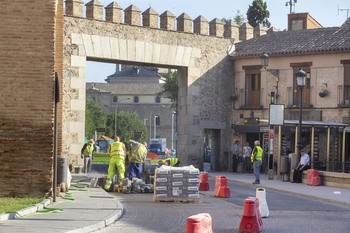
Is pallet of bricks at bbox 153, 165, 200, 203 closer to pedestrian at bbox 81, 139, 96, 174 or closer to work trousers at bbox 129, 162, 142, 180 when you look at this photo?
work trousers at bbox 129, 162, 142, 180

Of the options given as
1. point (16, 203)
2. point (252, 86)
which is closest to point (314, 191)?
point (16, 203)

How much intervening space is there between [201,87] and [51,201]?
2007 centimetres

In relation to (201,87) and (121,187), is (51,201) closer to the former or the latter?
(121,187)

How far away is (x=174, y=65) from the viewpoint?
33469mm

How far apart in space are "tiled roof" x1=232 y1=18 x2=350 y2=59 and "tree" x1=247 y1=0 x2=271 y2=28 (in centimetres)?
1870

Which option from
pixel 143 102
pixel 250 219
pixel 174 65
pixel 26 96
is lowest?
pixel 250 219

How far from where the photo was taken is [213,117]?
35.4 meters

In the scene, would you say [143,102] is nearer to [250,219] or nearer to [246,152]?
[246,152]

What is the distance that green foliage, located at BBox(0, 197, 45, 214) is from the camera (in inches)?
524

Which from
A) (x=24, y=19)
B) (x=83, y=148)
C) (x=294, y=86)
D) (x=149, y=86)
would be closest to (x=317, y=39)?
(x=294, y=86)

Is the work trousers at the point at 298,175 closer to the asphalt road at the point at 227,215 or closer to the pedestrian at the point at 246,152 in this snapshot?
the asphalt road at the point at 227,215

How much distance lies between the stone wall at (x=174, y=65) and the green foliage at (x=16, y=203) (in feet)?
46.9

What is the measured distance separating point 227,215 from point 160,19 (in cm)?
1972

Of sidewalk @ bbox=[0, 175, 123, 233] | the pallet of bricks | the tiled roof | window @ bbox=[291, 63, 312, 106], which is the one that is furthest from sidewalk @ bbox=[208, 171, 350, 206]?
the tiled roof
